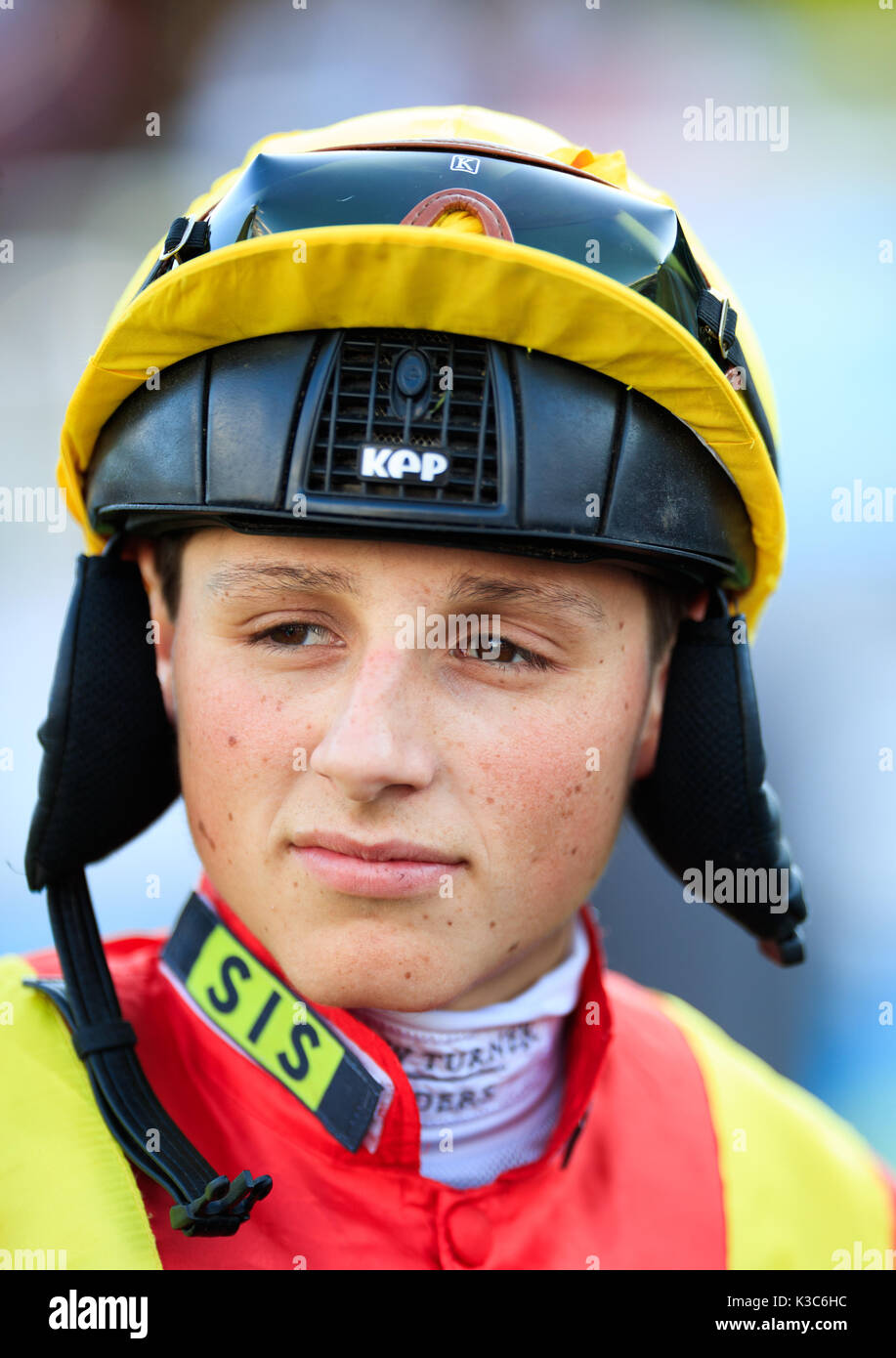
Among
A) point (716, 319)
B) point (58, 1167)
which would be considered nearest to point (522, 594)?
point (716, 319)

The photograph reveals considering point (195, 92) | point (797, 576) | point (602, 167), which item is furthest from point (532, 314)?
point (195, 92)

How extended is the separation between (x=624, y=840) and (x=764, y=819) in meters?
2.63

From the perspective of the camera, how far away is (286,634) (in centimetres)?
157

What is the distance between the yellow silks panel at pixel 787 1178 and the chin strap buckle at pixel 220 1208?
2.68 feet

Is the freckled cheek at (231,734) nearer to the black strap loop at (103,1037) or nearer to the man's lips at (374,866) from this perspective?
the man's lips at (374,866)

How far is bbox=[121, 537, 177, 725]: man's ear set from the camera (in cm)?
175

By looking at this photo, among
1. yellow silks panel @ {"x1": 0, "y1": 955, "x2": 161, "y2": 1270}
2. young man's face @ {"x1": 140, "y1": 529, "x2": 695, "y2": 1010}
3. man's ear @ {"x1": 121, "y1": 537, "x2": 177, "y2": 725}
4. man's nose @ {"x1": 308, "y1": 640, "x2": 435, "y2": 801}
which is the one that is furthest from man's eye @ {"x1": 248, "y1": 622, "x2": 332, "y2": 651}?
yellow silks panel @ {"x1": 0, "y1": 955, "x2": 161, "y2": 1270}

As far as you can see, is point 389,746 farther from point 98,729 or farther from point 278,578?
point 98,729

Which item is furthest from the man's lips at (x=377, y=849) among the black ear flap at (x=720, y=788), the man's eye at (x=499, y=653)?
the black ear flap at (x=720, y=788)

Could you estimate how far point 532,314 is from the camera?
4.83ft

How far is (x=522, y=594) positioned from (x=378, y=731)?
0.27 m

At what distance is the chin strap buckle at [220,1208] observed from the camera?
1.43 meters

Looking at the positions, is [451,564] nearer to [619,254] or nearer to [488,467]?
[488,467]

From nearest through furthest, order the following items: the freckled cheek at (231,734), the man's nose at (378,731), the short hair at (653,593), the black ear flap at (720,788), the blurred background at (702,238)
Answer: the man's nose at (378,731) < the freckled cheek at (231,734) < the short hair at (653,593) < the black ear flap at (720,788) < the blurred background at (702,238)
